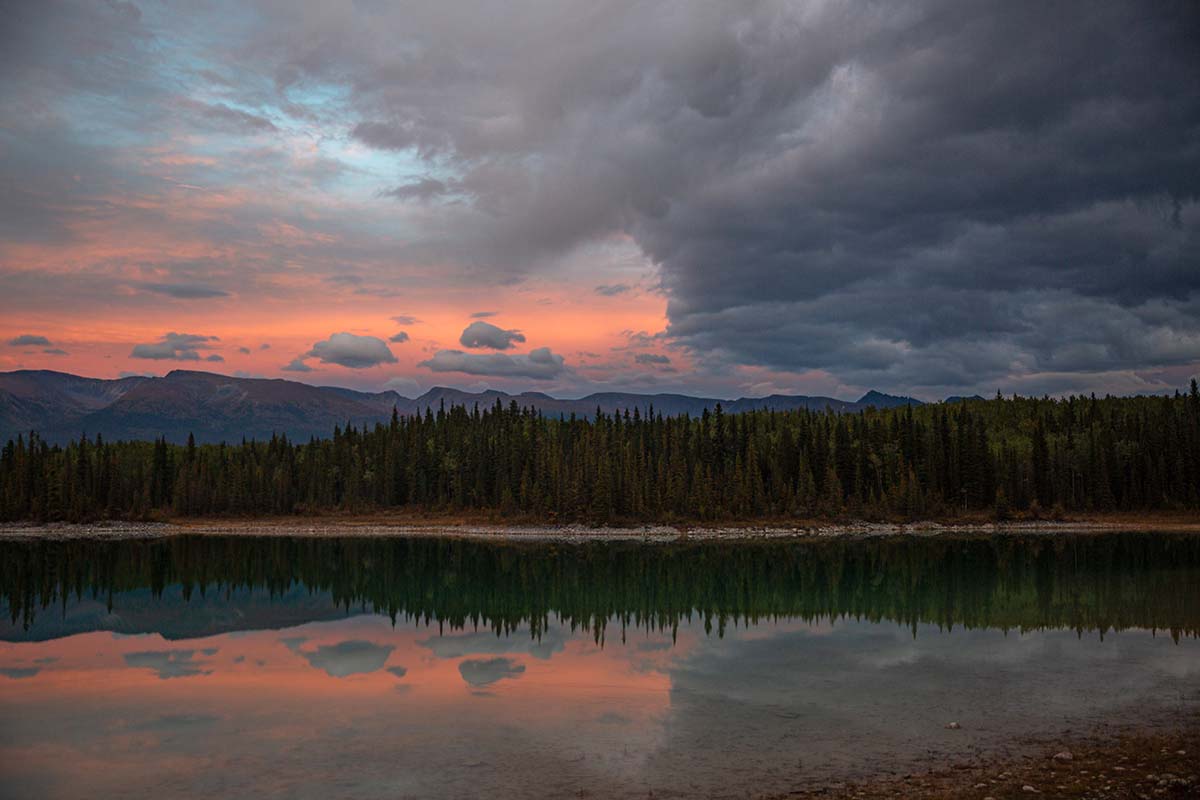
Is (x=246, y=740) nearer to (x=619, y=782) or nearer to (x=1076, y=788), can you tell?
(x=619, y=782)

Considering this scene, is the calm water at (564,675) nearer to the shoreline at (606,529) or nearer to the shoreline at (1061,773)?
the shoreline at (1061,773)

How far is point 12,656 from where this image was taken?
37156 mm

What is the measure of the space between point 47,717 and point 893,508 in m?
122

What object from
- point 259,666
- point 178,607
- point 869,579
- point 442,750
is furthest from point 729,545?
point 442,750

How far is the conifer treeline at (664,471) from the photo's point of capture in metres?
129

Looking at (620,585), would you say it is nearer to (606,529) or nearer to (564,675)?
(564,675)

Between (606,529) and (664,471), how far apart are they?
1797cm

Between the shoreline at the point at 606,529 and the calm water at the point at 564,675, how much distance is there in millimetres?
46151

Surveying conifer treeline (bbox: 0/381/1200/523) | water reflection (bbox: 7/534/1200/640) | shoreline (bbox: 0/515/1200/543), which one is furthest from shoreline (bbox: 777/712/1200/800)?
conifer treeline (bbox: 0/381/1200/523)

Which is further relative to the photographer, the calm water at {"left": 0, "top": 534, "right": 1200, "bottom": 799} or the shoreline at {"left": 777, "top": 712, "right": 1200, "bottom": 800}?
the calm water at {"left": 0, "top": 534, "right": 1200, "bottom": 799}

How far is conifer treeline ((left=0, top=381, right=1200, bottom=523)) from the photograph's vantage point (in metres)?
129

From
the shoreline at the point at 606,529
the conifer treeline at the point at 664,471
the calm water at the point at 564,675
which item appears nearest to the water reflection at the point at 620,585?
the calm water at the point at 564,675

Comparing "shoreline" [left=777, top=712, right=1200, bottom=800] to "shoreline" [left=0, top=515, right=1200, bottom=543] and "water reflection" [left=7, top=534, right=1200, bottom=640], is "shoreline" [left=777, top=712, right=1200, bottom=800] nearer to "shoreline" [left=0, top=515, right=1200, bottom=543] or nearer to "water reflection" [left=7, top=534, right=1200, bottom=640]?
"water reflection" [left=7, top=534, right=1200, bottom=640]

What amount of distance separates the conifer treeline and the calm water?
60047 millimetres
